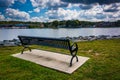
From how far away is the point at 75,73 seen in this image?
5.36m

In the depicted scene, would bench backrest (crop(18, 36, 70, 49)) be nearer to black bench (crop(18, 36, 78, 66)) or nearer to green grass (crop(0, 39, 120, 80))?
black bench (crop(18, 36, 78, 66))

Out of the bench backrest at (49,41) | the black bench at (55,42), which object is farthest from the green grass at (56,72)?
the bench backrest at (49,41)

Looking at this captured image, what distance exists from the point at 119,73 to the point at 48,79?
2.63 m

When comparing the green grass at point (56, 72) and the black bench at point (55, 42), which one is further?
the black bench at point (55, 42)

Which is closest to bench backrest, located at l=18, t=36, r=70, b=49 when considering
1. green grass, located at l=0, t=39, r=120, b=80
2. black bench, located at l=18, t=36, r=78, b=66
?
black bench, located at l=18, t=36, r=78, b=66

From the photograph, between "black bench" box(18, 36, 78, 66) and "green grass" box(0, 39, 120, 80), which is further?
"black bench" box(18, 36, 78, 66)

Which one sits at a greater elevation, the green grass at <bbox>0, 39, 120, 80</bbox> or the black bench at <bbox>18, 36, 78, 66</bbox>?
the black bench at <bbox>18, 36, 78, 66</bbox>

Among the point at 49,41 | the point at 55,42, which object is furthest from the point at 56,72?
the point at 49,41

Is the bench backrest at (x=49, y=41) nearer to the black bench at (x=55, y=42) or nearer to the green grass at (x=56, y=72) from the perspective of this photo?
the black bench at (x=55, y=42)

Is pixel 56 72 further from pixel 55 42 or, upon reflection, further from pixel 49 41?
pixel 49 41

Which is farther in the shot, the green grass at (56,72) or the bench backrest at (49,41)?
the bench backrest at (49,41)

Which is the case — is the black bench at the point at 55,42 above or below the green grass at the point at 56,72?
above

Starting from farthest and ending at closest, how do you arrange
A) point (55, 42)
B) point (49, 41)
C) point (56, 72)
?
1. point (49, 41)
2. point (55, 42)
3. point (56, 72)

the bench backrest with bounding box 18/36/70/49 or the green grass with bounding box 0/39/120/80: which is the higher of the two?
the bench backrest with bounding box 18/36/70/49
